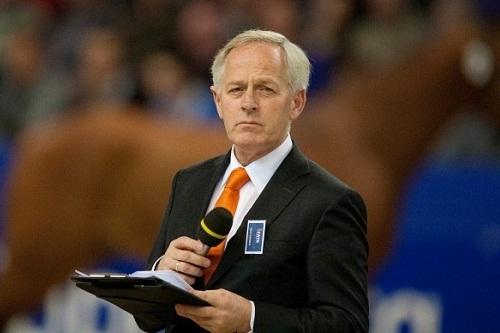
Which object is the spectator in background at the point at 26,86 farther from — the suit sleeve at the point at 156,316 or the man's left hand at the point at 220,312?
the man's left hand at the point at 220,312

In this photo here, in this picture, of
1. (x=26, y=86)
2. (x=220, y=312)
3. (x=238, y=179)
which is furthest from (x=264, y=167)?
(x=26, y=86)

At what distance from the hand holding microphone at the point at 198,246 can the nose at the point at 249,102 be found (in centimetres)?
16

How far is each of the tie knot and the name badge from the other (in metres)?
0.08

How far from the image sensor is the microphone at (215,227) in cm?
178

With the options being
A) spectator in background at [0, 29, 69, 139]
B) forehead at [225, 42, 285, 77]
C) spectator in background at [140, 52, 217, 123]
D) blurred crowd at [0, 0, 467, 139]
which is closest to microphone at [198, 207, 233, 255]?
forehead at [225, 42, 285, 77]

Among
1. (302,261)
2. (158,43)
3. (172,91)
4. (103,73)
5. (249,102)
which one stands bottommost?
(302,261)

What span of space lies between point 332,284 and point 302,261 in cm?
7

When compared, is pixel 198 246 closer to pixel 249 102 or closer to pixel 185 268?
pixel 185 268

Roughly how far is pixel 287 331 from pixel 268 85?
0.38 meters

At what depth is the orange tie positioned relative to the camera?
6.05ft

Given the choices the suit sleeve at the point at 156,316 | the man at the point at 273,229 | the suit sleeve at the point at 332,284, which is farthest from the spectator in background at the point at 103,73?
the suit sleeve at the point at 332,284

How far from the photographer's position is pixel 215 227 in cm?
178

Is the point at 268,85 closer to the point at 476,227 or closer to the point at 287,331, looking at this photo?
the point at 287,331

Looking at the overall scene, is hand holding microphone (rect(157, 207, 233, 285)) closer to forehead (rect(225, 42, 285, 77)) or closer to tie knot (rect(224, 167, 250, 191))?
tie knot (rect(224, 167, 250, 191))
